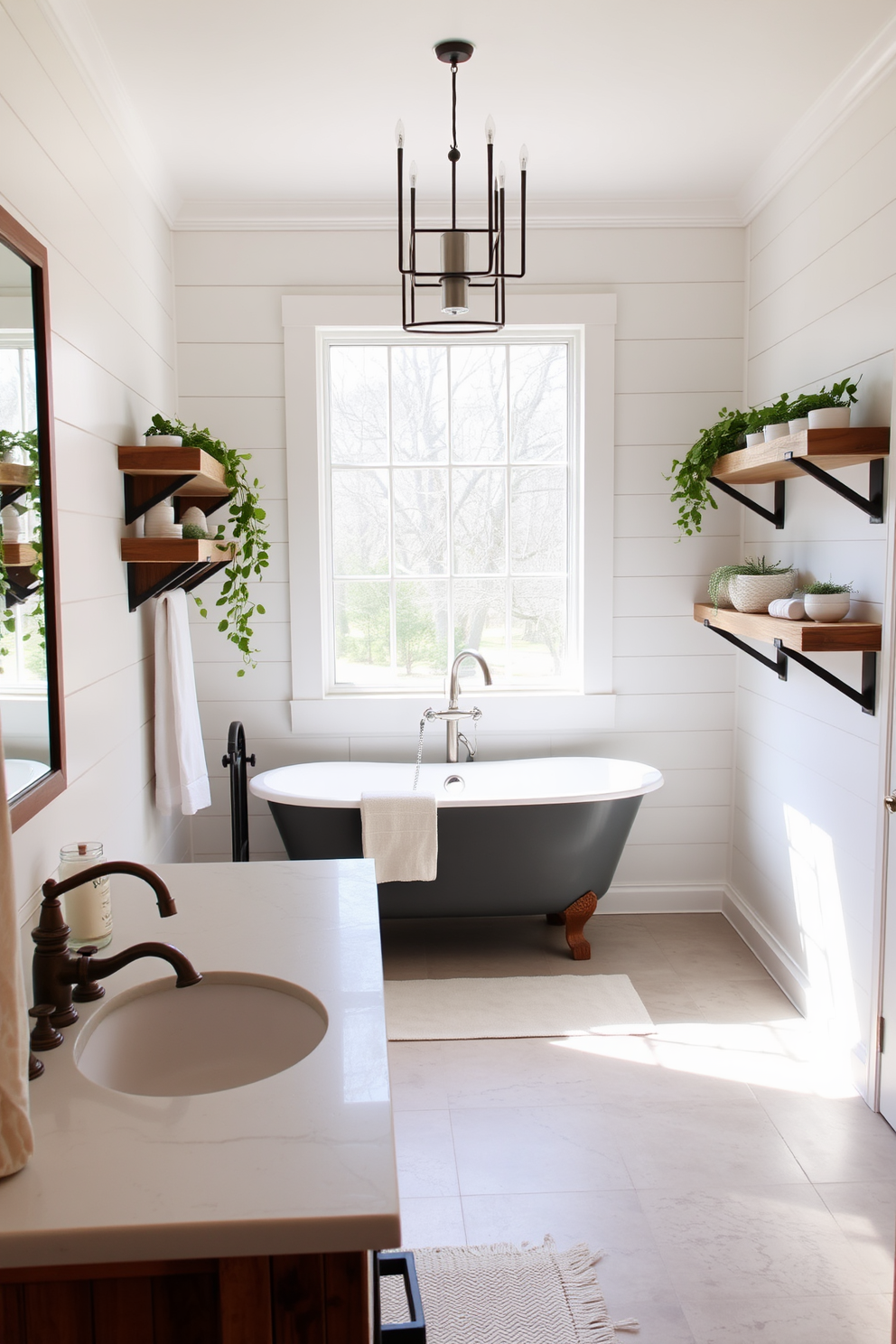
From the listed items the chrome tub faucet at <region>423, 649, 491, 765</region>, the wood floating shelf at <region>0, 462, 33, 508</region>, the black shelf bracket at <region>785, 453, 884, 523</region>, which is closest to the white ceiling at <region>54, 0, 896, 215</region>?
the black shelf bracket at <region>785, 453, 884, 523</region>

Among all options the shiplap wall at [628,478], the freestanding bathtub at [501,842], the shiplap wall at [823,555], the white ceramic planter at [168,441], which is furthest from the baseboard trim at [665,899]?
the white ceramic planter at [168,441]

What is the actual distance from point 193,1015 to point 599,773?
2.51 m

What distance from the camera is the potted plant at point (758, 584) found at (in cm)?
310

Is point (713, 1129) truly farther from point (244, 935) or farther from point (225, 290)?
point (225, 290)

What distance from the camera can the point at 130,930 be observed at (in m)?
1.67

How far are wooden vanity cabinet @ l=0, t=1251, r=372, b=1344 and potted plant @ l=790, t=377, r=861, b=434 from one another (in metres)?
2.32

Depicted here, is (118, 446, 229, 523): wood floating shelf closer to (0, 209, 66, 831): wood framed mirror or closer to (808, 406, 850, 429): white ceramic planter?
(0, 209, 66, 831): wood framed mirror

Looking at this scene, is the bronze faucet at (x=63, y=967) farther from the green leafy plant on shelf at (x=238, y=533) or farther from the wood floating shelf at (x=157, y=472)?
the green leafy plant on shelf at (x=238, y=533)

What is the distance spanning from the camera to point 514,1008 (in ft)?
10.5

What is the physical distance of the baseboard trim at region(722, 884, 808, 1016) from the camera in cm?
319

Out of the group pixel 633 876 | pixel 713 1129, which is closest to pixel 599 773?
pixel 633 876

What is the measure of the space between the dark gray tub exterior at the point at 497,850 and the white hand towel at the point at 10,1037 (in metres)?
2.24

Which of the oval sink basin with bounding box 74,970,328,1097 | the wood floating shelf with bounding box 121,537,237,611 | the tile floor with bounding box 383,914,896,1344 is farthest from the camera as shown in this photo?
the wood floating shelf with bounding box 121,537,237,611

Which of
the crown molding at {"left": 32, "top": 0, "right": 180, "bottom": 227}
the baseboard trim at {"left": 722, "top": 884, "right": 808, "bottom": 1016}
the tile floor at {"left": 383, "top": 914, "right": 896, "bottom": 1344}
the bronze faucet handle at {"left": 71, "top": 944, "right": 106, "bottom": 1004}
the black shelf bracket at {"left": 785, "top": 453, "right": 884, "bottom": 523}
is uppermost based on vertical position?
the crown molding at {"left": 32, "top": 0, "right": 180, "bottom": 227}
